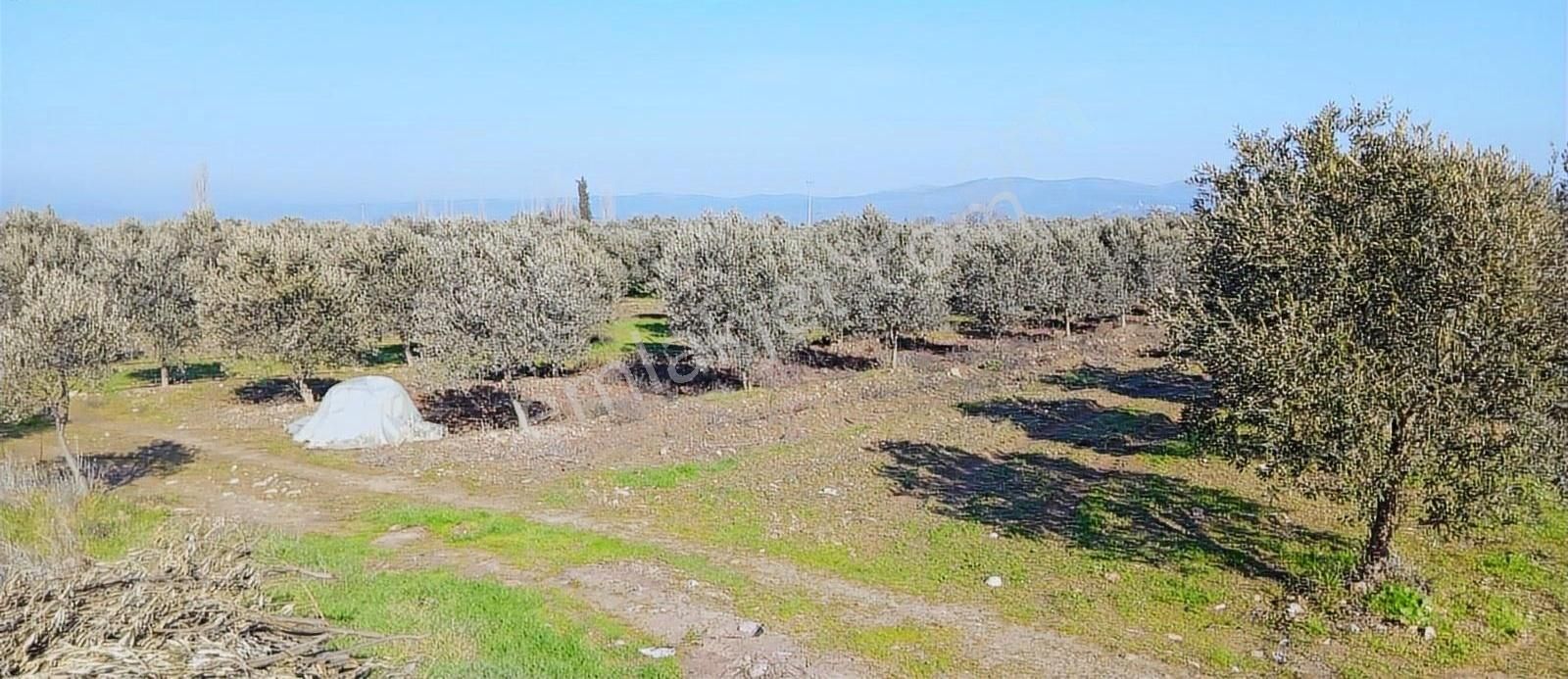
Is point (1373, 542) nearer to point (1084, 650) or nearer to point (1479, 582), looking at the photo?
point (1479, 582)

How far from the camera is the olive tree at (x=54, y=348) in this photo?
18953mm

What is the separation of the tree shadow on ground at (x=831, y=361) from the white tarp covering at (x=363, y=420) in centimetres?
1518

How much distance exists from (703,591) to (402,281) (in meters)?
29.7

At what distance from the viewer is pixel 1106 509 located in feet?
57.4

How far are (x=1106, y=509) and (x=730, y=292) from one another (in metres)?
16.6

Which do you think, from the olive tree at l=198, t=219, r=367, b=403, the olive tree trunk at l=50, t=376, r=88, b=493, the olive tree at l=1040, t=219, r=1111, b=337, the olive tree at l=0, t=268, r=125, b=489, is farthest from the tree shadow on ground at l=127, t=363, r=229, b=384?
the olive tree at l=1040, t=219, r=1111, b=337

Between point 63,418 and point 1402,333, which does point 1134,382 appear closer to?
point 1402,333

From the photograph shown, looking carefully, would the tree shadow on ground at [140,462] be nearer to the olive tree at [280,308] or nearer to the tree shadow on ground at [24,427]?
the olive tree at [280,308]

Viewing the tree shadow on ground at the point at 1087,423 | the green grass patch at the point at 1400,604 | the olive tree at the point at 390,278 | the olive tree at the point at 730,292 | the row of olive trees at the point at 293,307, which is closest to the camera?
the green grass patch at the point at 1400,604

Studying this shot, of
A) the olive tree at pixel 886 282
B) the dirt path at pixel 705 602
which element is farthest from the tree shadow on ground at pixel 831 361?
the dirt path at pixel 705 602

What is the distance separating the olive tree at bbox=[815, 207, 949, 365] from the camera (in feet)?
123

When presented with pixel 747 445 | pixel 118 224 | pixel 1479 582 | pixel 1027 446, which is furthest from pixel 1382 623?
pixel 118 224

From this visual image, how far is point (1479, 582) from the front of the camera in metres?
13.2

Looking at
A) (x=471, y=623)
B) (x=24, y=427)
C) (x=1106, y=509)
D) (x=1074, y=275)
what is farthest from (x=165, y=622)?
(x=1074, y=275)
